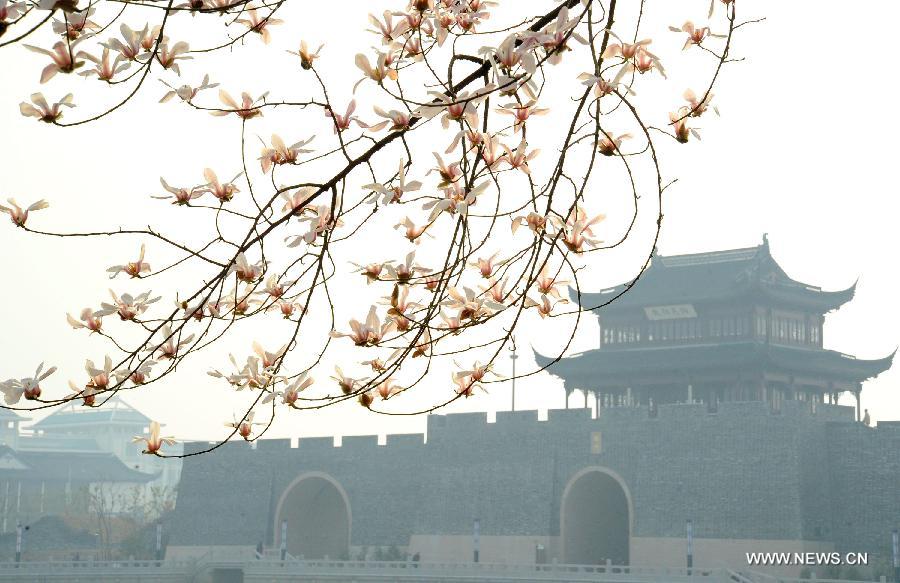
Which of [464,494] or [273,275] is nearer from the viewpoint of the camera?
[273,275]

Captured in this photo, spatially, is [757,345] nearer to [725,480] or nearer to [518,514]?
[725,480]

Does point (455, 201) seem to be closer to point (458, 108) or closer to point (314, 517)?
point (458, 108)

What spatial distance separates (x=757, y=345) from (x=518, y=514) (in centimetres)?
738

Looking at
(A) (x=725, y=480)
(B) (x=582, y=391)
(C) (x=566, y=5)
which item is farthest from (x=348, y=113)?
(B) (x=582, y=391)

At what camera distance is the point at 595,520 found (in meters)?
32.0

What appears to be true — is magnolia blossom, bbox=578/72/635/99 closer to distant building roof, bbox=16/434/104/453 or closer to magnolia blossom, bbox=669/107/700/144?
magnolia blossom, bbox=669/107/700/144

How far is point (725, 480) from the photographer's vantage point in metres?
28.9

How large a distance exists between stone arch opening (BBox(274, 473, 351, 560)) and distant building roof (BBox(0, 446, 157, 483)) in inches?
857

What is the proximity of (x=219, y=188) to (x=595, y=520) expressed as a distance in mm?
29710

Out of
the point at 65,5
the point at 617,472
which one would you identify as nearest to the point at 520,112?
the point at 65,5

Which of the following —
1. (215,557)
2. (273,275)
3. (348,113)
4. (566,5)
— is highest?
(566,5)

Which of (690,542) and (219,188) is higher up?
(219,188)

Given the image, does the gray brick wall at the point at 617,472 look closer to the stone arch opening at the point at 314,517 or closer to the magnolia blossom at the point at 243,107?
the stone arch opening at the point at 314,517

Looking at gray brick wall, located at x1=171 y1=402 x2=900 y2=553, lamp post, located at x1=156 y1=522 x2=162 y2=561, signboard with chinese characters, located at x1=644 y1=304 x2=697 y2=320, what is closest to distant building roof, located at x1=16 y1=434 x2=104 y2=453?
lamp post, located at x1=156 y1=522 x2=162 y2=561
